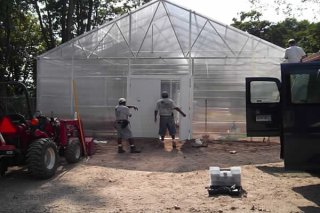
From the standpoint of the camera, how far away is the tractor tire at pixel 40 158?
28.6 ft

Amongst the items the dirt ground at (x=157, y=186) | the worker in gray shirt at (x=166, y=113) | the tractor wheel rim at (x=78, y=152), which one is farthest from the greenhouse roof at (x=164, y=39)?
the tractor wheel rim at (x=78, y=152)

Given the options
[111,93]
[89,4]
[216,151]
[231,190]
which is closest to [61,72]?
[111,93]

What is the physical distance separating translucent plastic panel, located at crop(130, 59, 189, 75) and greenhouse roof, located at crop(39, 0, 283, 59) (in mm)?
230

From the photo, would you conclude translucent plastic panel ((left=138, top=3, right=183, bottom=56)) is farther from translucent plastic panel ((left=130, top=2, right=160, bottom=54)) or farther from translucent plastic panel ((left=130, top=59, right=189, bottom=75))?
translucent plastic panel ((left=130, top=59, right=189, bottom=75))

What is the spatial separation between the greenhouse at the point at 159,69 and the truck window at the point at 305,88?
337 inches

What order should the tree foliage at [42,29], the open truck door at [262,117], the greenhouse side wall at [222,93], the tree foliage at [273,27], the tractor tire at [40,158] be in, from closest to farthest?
the tractor tire at [40,158], the open truck door at [262,117], the greenhouse side wall at [222,93], the tree foliage at [42,29], the tree foliage at [273,27]

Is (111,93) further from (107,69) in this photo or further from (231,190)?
(231,190)

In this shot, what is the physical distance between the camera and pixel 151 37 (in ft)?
53.7

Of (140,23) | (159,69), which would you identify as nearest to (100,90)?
(159,69)

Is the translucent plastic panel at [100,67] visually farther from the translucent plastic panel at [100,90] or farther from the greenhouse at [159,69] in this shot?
the translucent plastic panel at [100,90]

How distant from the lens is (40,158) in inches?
344

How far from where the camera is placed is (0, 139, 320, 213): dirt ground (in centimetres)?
694

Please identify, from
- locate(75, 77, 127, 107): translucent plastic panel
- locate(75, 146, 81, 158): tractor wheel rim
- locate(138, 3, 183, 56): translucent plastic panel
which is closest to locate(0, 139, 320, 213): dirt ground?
locate(75, 146, 81, 158): tractor wheel rim

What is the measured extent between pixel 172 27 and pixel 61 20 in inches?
490
